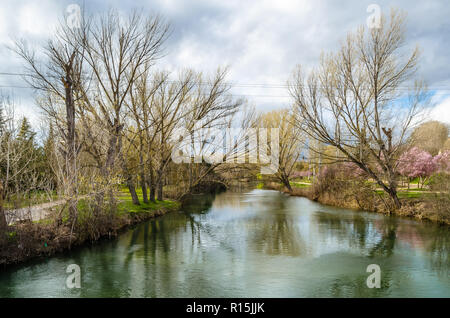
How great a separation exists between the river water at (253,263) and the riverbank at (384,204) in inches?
29.5

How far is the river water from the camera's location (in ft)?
24.6

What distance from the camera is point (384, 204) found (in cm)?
1853

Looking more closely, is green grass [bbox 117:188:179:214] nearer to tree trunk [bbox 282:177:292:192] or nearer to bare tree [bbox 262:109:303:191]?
tree trunk [bbox 282:177:292:192]

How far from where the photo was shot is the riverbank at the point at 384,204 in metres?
14.6

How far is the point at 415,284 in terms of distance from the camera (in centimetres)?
784

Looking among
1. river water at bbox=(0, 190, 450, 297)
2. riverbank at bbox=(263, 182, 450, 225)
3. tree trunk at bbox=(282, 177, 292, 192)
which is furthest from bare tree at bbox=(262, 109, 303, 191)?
river water at bbox=(0, 190, 450, 297)

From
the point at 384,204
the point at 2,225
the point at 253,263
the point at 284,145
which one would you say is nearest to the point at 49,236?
the point at 2,225

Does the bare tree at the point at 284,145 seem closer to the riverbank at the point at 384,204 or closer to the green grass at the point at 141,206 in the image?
the riverbank at the point at 384,204

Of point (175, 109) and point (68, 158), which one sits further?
point (175, 109)

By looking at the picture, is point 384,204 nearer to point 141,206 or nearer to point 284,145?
point 141,206
